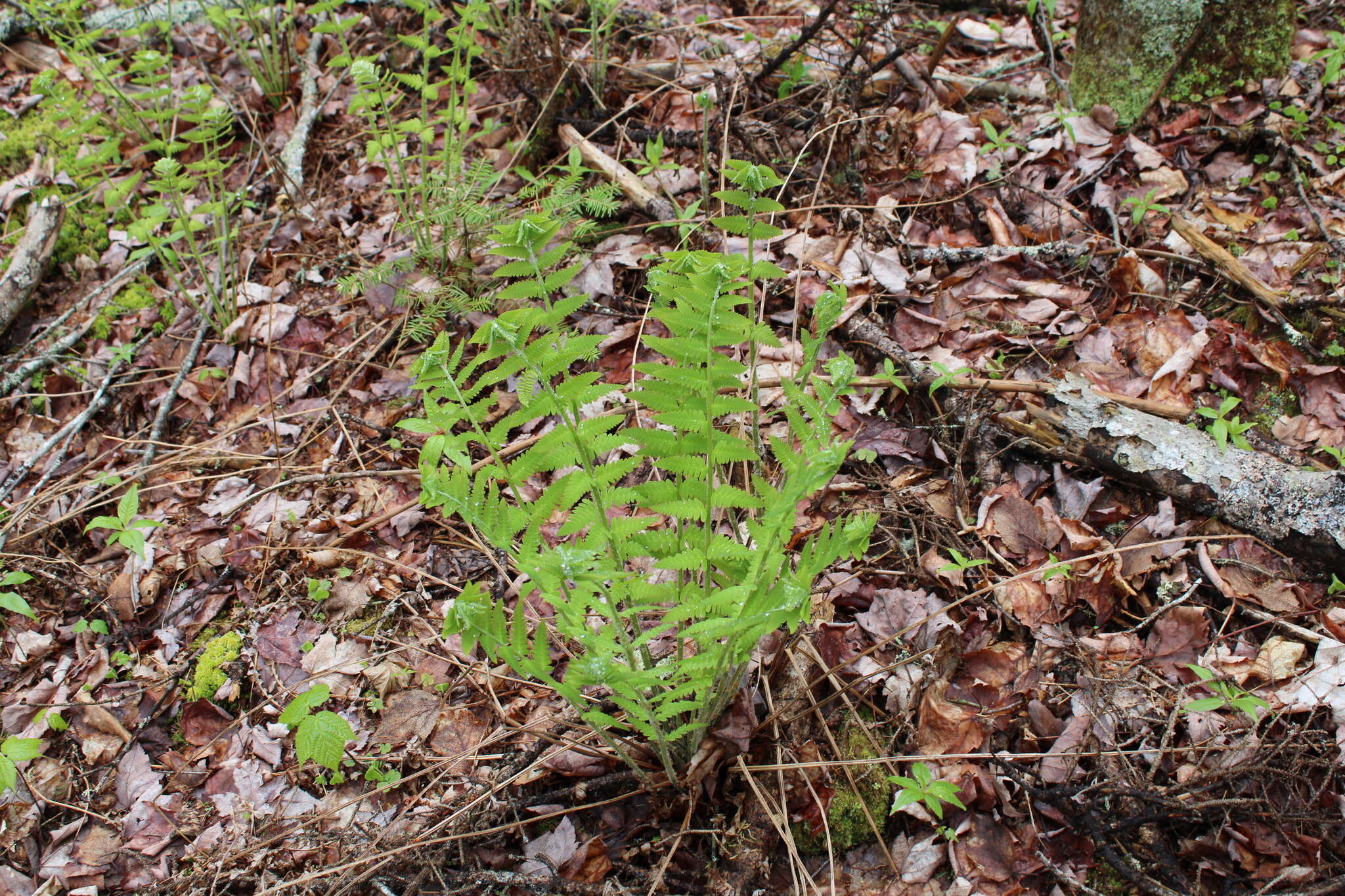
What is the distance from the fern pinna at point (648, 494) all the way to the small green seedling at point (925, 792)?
494 mm

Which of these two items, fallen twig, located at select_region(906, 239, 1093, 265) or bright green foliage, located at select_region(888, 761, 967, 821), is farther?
fallen twig, located at select_region(906, 239, 1093, 265)

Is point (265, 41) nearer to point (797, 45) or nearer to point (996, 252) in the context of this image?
point (797, 45)

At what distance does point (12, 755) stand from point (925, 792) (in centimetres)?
262

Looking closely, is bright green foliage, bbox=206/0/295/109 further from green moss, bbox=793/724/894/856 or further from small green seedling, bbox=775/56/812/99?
green moss, bbox=793/724/894/856

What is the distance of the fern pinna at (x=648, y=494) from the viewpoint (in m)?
1.64

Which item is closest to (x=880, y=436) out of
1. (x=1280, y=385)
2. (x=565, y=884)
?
(x=1280, y=385)

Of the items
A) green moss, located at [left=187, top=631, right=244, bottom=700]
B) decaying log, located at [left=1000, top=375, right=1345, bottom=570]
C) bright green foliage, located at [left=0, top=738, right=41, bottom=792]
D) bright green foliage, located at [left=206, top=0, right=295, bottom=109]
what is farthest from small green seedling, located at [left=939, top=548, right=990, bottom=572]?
bright green foliage, located at [left=206, top=0, right=295, bottom=109]

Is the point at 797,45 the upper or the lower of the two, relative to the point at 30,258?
upper

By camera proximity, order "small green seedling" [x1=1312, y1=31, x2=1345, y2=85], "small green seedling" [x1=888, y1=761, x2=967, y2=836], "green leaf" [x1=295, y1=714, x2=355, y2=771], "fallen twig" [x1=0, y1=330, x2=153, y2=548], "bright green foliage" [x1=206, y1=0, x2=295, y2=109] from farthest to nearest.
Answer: "bright green foliage" [x1=206, y1=0, x2=295, y2=109] → "fallen twig" [x1=0, y1=330, x2=153, y2=548] → "small green seedling" [x1=1312, y1=31, x2=1345, y2=85] → "green leaf" [x1=295, y1=714, x2=355, y2=771] → "small green seedling" [x1=888, y1=761, x2=967, y2=836]

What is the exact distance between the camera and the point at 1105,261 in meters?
3.27

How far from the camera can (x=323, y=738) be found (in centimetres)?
212

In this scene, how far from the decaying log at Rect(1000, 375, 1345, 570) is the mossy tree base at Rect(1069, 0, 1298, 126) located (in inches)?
75.2

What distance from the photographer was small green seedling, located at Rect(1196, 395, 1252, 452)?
249cm

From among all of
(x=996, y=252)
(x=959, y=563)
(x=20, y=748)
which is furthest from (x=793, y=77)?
(x=20, y=748)
